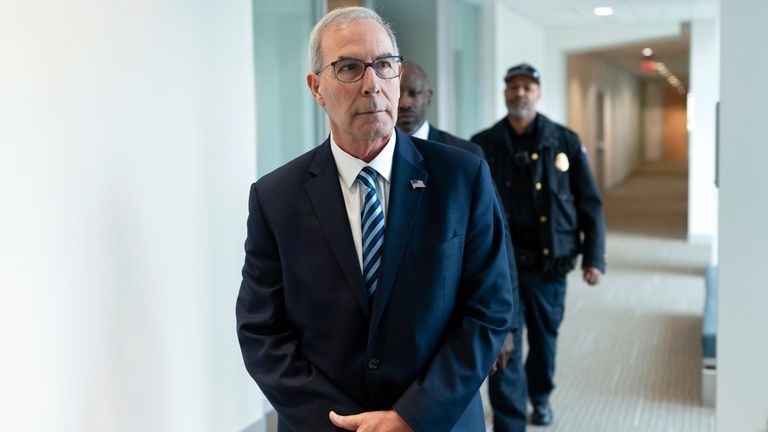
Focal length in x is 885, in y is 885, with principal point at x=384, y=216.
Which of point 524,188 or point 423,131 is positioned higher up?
point 423,131

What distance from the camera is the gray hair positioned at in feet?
6.01

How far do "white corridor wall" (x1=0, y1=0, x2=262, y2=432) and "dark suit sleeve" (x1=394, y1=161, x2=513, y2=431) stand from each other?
49.0 inches

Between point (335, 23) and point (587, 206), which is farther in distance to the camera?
point (587, 206)

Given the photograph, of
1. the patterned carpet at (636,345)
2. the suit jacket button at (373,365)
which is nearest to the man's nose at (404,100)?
the suit jacket button at (373,365)

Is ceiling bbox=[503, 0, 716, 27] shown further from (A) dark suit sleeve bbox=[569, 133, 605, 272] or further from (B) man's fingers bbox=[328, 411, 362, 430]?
(B) man's fingers bbox=[328, 411, 362, 430]

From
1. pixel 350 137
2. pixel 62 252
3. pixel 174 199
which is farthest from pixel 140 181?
pixel 350 137

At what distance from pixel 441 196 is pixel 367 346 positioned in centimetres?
35

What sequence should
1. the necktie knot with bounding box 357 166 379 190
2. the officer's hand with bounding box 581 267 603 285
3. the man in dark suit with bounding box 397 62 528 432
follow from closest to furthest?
1. the necktie knot with bounding box 357 166 379 190
2. the man in dark suit with bounding box 397 62 528 432
3. the officer's hand with bounding box 581 267 603 285

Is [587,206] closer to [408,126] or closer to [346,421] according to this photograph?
[408,126]

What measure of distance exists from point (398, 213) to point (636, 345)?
4.50 meters

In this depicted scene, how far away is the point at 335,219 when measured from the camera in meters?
1.87

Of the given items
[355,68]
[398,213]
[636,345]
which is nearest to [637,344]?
[636,345]

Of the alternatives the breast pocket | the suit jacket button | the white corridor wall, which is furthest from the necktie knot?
the white corridor wall

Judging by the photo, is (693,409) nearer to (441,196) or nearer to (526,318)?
(526,318)
